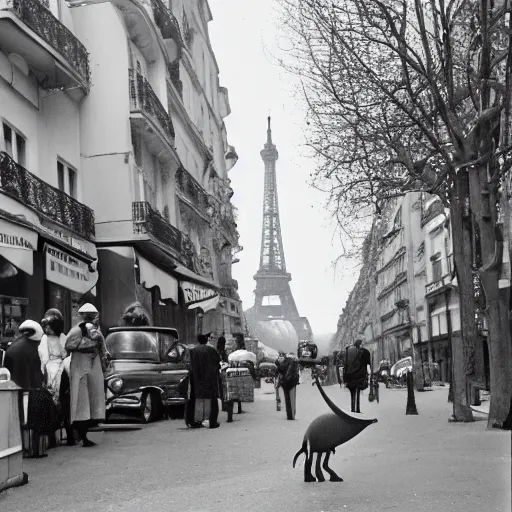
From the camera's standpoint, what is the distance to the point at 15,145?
20516 millimetres

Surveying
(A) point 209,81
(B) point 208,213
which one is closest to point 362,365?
(B) point 208,213

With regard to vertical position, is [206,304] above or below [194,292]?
below

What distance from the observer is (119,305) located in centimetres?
2609

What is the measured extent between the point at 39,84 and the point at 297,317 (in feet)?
422

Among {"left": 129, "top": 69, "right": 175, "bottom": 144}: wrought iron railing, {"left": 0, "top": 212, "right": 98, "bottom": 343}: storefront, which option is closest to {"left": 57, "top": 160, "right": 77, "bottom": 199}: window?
{"left": 0, "top": 212, "right": 98, "bottom": 343}: storefront

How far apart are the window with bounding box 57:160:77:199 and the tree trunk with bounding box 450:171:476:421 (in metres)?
11.1

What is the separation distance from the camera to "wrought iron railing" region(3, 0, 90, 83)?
19578 mm

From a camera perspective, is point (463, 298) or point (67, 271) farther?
point (67, 271)

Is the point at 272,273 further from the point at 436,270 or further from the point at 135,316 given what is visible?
the point at 135,316

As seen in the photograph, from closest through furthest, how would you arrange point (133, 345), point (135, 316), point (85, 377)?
1. point (85, 377)
2. point (133, 345)
3. point (135, 316)

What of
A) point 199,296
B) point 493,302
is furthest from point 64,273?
point 199,296

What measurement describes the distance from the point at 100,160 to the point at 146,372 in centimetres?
1144

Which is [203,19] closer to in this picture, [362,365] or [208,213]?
[208,213]

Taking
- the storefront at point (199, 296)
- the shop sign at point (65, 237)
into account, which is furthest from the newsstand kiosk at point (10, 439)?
the storefront at point (199, 296)
